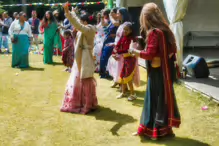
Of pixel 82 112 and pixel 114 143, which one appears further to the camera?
pixel 82 112

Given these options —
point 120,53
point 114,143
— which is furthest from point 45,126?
point 120,53

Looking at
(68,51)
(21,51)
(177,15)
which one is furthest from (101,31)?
(21,51)

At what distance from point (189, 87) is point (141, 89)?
996 mm

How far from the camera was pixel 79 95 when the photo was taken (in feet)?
17.9

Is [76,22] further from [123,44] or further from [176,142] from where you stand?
[176,142]

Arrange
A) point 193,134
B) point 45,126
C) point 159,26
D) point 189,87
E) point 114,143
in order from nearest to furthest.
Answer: point 159,26, point 114,143, point 193,134, point 45,126, point 189,87

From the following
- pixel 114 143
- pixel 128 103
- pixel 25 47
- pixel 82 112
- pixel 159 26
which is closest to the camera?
pixel 159 26

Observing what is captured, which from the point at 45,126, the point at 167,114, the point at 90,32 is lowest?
the point at 45,126

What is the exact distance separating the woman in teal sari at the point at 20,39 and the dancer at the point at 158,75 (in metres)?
5.91

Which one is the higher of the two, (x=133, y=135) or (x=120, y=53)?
(x=120, y=53)

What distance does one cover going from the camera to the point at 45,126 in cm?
489

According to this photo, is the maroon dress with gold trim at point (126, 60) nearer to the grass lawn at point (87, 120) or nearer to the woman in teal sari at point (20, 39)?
the grass lawn at point (87, 120)

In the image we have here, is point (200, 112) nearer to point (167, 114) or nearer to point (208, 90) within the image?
point (208, 90)

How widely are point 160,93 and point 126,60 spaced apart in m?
2.03
